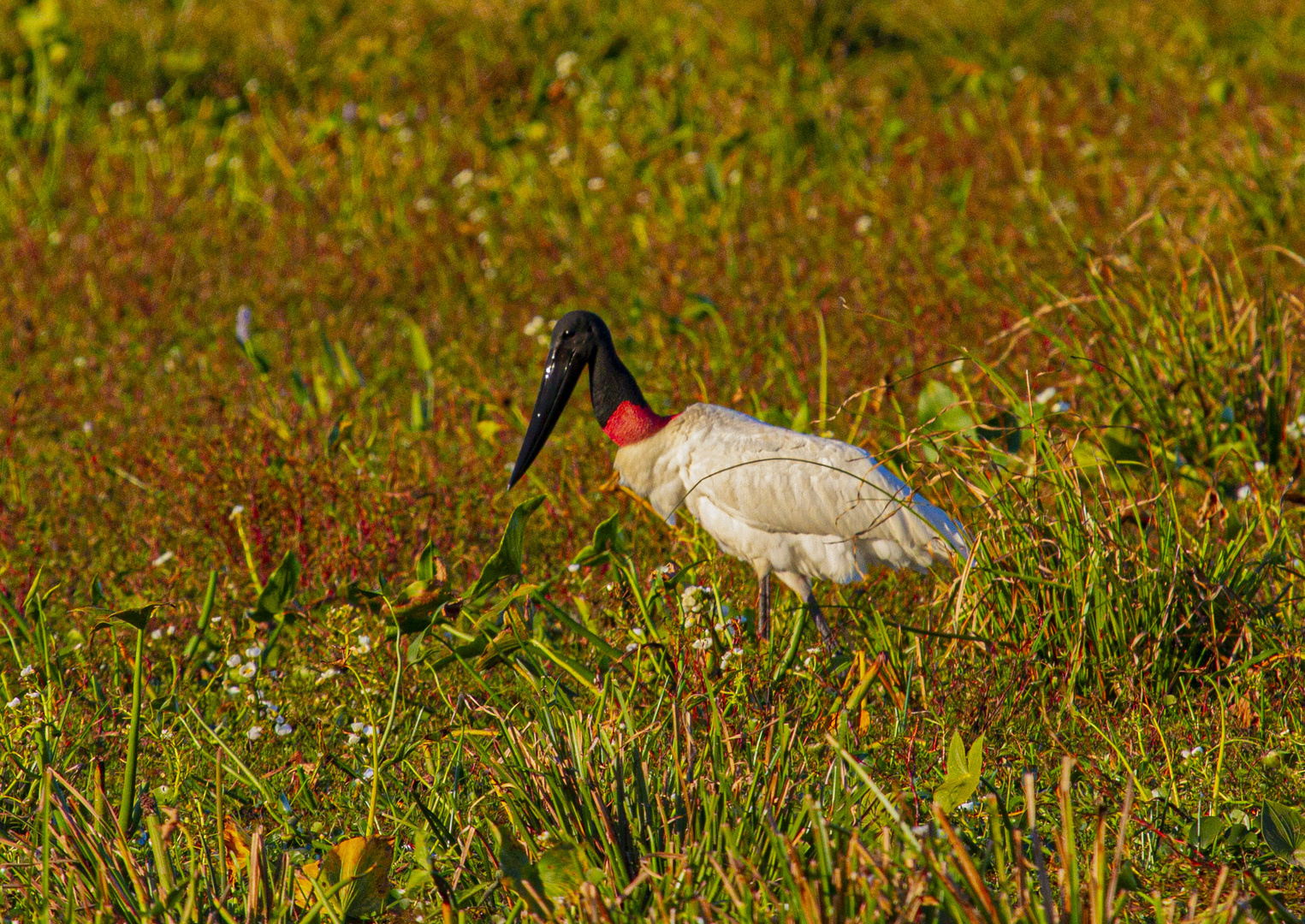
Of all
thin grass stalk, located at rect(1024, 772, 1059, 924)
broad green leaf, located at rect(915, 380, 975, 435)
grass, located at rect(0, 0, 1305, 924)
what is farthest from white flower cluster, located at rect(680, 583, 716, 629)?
broad green leaf, located at rect(915, 380, 975, 435)

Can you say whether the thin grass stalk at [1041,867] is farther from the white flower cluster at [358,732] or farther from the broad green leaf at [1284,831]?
the white flower cluster at [358,732]

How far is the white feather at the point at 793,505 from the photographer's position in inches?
131

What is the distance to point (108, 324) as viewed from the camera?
227 inches

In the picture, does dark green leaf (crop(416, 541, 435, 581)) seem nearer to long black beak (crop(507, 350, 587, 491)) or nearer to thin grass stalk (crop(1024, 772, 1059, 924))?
long black beak (crop(507, 350, 587, 491))

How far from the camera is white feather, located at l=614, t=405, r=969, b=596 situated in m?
3.34

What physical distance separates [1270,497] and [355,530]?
2.76 m

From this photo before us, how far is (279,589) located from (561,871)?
55.0 inches

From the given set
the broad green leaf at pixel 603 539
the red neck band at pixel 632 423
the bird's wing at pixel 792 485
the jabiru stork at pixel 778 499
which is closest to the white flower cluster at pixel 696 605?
the broad green leaf at pixel 603 539

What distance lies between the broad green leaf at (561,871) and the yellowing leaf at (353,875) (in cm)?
33

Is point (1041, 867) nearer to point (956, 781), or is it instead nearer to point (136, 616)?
point (956, 781)

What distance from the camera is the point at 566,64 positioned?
26.1 feet

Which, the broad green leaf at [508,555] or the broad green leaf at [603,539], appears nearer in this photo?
the broad green leaf at [508,555]

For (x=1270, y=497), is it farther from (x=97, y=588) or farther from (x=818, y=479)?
(x=97, y=588)

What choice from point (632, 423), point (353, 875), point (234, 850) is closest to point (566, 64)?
point (632, 423)
